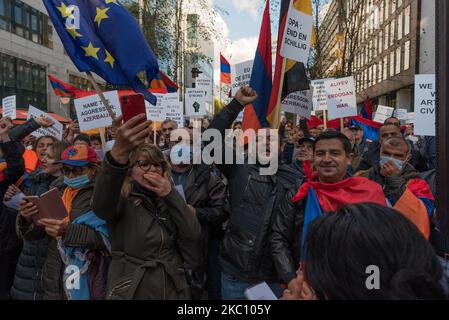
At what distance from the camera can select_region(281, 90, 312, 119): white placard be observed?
501cm

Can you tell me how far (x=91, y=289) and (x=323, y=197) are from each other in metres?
1.69

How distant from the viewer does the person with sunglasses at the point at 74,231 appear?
2730mm

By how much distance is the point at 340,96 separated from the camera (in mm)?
7500

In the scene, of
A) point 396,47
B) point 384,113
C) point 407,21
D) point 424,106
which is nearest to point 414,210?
point 424,106

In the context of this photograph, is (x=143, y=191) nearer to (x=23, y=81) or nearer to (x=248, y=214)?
(x=248, y=214)

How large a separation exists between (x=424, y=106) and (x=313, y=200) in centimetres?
300

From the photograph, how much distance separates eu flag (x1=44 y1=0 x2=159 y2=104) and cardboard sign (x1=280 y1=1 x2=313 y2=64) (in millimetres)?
1461

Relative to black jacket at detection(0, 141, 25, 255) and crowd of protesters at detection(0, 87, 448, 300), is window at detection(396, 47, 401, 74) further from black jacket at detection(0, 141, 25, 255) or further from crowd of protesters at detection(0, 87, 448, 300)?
black jacket at detection(0, 141, 25, 255)

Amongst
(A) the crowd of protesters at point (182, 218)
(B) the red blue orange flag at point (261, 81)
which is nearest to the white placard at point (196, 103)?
(B) the red blue orange flag at point (261, 81)

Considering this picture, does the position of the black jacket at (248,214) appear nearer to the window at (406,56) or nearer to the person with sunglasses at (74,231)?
the person with sunglasses at (74,231)

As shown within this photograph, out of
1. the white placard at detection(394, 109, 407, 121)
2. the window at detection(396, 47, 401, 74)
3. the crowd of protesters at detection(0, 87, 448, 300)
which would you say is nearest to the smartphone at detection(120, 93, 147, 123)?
the crowd of protesters at detection(0, 87, 448, 300)

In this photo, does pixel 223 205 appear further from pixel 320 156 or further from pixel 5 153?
pixel 5 153
